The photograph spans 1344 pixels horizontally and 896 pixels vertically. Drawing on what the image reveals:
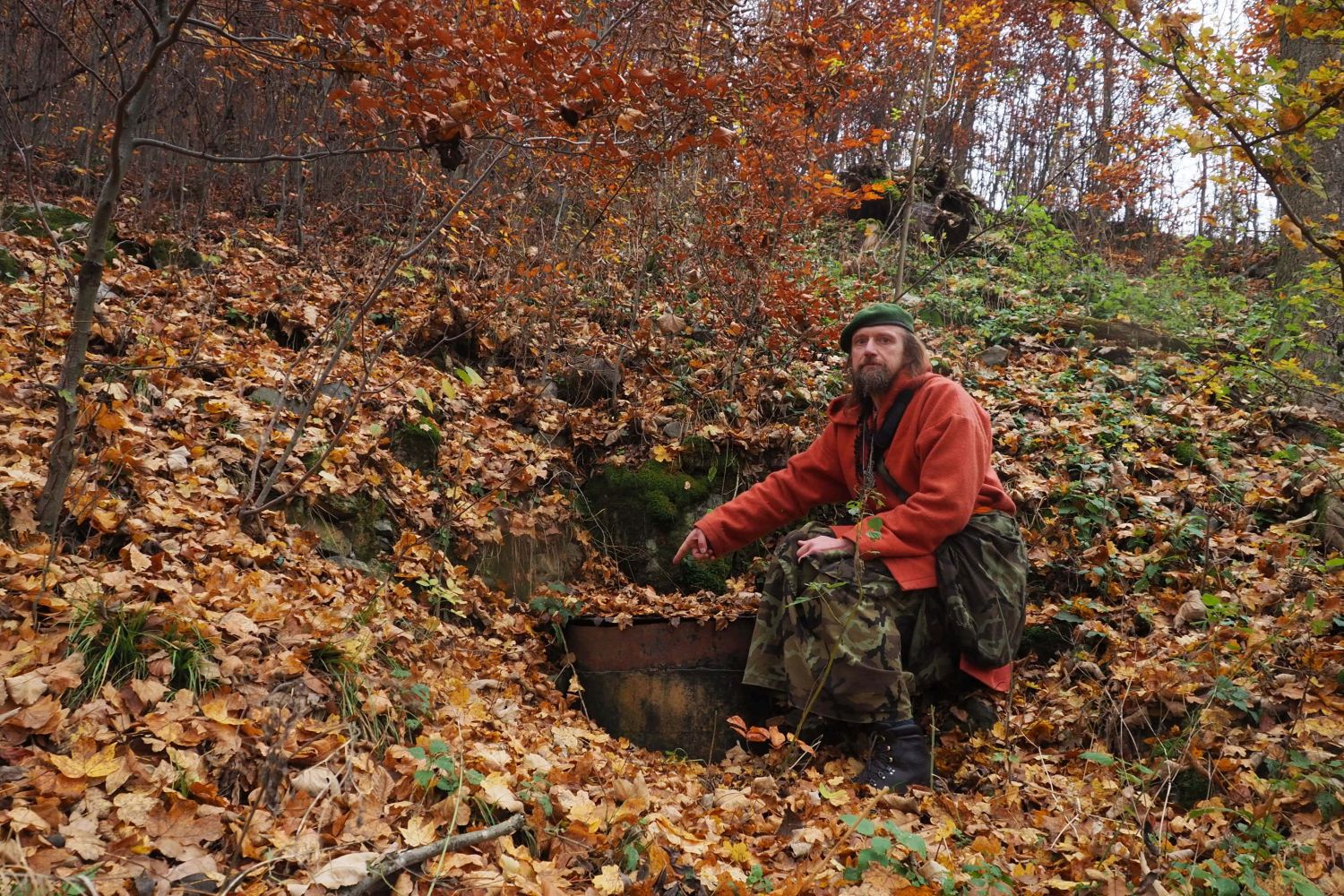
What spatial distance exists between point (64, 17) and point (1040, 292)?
10149mm

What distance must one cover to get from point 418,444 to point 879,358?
9.19 ft

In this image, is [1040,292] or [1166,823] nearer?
[1166,823]

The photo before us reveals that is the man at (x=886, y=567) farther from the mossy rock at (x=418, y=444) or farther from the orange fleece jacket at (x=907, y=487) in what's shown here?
the mossy rock at (x=418, y=444)

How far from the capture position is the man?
362cm

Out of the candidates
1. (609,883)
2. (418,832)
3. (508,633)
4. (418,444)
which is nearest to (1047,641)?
(508,633)

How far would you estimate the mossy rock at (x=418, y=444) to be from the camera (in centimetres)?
493

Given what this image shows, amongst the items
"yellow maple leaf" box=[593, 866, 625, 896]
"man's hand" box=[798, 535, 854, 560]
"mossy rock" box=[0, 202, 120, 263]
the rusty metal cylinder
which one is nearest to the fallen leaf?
"yellow maple leaf" box=[593, 866, 625, 896]

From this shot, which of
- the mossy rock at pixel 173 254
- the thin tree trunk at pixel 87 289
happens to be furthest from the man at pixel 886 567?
the mossy rock at pixel 173 254

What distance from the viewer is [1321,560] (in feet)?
14.1

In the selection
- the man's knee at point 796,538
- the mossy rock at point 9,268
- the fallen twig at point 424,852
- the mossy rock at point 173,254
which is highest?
the mossy rock at point 173,254

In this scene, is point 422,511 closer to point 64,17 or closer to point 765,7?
point 64,17

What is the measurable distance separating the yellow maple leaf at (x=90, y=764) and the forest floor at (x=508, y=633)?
0.04ft

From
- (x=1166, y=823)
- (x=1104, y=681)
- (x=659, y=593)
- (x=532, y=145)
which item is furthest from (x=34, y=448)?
(x=1104, y=681)

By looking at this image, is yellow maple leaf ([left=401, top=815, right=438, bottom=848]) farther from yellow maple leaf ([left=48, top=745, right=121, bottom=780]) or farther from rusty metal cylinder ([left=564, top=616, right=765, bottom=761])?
rusty metal cylinder ([left=564, top=616, right=765, bottom=761])
